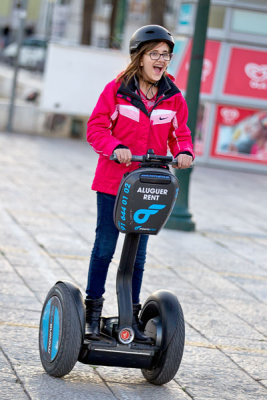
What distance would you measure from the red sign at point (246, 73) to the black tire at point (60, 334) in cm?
1227

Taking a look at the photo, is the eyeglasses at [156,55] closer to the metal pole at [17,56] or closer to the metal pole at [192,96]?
the metal pole at [192,96]

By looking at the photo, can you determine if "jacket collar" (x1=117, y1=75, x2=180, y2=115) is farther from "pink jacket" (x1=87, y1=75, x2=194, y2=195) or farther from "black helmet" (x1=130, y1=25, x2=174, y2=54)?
"black helmet" (x1=130, y1=25, x2=174, y2=54)

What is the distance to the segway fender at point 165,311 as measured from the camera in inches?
186

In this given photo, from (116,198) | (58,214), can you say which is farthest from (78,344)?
(58,214)

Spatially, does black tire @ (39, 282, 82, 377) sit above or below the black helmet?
below

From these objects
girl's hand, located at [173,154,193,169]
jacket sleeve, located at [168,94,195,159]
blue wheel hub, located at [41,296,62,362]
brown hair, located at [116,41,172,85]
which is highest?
brown hair, located at [116,41,172,85]

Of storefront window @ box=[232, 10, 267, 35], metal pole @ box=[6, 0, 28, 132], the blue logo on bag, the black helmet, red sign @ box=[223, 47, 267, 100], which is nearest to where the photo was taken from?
the blue logo on bag

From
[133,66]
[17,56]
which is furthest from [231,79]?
[133,66]

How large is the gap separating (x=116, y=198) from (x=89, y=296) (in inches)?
25.3

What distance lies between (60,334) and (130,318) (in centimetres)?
36

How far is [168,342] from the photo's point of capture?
470 centimetres

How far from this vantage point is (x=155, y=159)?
4.59 meters

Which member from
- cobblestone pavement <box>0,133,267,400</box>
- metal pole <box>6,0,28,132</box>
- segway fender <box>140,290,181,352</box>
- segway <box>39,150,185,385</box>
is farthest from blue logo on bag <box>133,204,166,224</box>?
metal pole <box>6,0,28,132</box>

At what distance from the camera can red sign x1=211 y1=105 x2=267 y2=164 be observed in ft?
55.4
